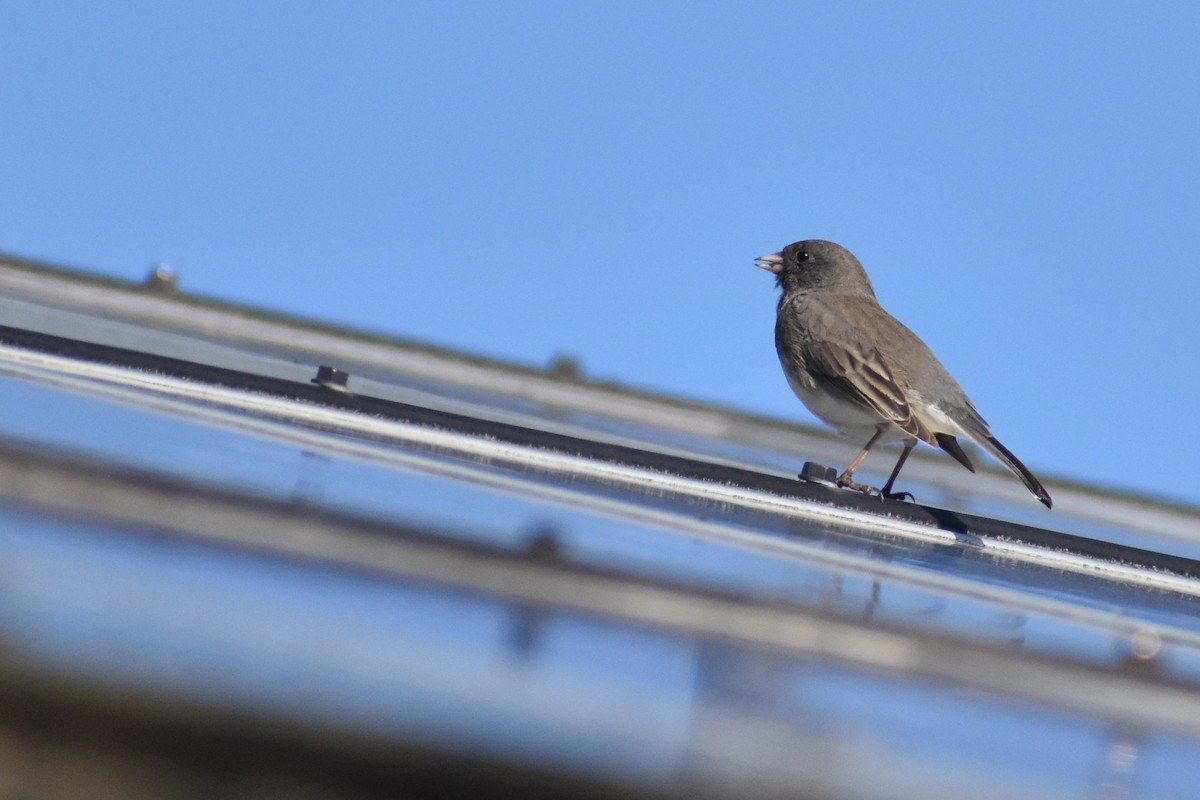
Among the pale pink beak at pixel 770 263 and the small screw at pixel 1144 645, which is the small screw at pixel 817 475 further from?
the pale pink beak at pixel 770 263

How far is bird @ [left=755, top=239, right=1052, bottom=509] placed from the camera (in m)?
5.20

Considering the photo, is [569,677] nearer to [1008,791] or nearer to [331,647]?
[331,647]

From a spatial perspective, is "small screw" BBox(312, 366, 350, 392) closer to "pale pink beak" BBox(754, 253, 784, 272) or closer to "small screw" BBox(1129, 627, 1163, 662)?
"small screw" BBox(1129, 627, 1163, 662)

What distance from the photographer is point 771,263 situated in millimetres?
6641

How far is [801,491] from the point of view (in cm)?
342

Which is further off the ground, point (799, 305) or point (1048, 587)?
point (799, 305)

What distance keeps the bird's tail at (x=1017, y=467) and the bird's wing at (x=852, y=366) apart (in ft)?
0.70

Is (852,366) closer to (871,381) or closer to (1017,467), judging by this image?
(871,381)

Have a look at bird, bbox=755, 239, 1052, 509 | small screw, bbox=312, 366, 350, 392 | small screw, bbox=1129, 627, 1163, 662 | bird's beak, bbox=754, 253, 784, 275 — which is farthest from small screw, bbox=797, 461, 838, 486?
bird's beak, bbox=754, 253, 784, 275

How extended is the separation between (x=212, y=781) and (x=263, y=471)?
1.28 m

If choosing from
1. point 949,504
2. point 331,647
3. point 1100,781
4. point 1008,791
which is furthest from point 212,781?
point 949,504

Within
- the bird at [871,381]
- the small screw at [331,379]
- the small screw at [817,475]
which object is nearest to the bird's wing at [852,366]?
the bird at [871,381]

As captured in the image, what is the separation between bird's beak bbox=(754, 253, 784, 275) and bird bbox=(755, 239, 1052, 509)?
504 mm

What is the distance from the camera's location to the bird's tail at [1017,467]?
4.68 m
